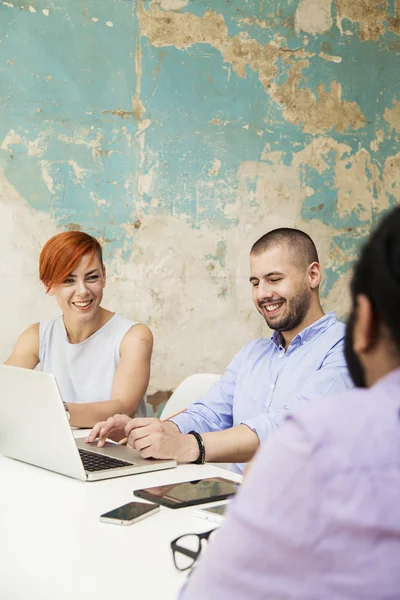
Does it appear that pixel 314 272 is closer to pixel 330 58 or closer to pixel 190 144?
pixel 190 144

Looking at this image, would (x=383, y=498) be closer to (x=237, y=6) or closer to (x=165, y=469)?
(x=165, y=469)

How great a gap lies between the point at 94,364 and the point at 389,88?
2.72 m

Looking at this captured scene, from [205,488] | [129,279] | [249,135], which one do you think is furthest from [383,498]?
[249,135]

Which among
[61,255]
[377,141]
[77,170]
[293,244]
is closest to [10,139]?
[77,170]

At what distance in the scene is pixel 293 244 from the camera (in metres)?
2.73

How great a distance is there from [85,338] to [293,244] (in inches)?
41.6

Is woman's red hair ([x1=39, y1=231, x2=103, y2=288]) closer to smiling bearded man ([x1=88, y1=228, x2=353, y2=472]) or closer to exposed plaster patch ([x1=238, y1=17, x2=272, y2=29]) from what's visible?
smiling bearded man ([x1=88, y1=228, x2=353, y2=472])

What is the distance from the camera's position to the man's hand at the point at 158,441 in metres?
2.03

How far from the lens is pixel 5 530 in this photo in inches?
56.4

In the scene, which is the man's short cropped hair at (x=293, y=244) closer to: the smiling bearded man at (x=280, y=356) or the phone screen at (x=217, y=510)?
the smiling bearded man at (x=280, y=356)

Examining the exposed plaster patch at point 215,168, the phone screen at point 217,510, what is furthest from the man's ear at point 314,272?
the exposed plaster patch at point 215,168

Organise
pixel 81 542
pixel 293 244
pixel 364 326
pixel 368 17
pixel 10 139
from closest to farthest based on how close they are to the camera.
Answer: pixel 364 326, pixel 81 542, pixel 293 244, pixel 10 139, pixel 368 17

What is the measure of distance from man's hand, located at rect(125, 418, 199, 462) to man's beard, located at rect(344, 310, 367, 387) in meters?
1.21

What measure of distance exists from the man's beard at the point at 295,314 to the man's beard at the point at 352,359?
1743mm
